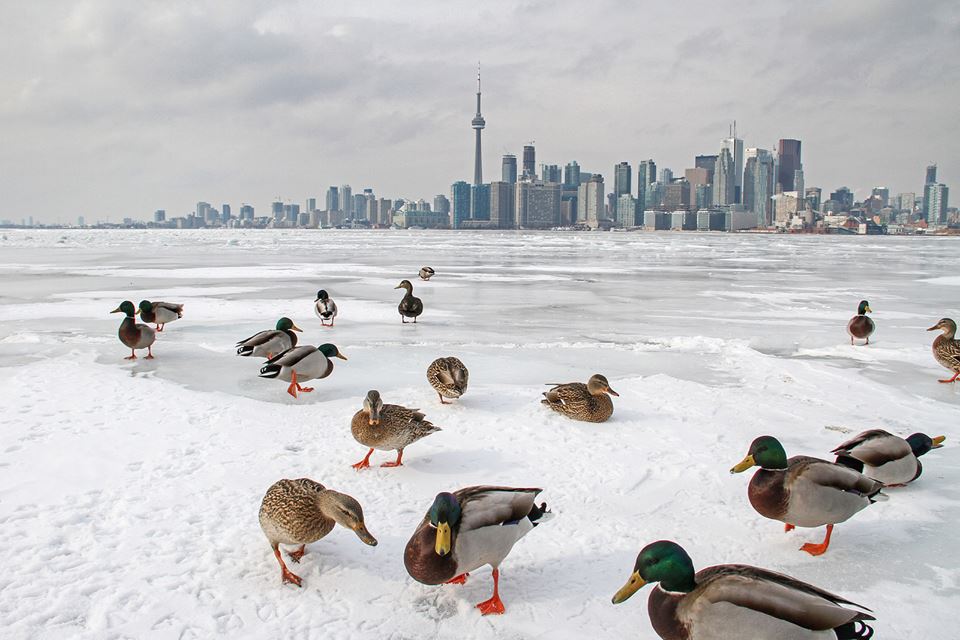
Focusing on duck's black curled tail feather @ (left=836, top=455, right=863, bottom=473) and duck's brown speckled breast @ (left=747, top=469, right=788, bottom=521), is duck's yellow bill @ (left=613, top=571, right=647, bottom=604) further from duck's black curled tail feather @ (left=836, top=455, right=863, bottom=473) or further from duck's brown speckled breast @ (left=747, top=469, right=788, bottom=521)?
duck's black curled tail feather @ (left=836, top=455, right=863, bottom=473)

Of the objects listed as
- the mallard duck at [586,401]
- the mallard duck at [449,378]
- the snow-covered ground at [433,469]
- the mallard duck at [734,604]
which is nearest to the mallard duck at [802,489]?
the snow-covered ground at [433,469]

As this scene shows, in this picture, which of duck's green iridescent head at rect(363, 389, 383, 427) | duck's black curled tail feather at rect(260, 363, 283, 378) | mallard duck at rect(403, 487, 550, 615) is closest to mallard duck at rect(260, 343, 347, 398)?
duck's black curled tail feather at rect(260, 363, 283, 378)

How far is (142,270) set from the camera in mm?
26547

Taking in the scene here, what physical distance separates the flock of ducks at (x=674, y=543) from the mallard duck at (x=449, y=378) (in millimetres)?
1208

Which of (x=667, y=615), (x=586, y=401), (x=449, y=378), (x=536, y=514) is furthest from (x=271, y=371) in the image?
(x=667, y=615)

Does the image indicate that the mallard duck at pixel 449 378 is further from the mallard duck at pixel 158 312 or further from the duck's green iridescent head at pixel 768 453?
the mallard duck at pixel 158 312

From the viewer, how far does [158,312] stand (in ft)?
37.3

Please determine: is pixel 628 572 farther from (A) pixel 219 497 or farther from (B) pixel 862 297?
(B) pixel 862 297

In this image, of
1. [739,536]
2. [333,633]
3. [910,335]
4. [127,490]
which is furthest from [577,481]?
[910,335]

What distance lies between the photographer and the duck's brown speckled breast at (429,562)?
340cm

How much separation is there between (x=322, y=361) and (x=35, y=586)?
436 centimetres

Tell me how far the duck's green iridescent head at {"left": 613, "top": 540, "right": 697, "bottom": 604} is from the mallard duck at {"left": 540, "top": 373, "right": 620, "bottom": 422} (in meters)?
3.56

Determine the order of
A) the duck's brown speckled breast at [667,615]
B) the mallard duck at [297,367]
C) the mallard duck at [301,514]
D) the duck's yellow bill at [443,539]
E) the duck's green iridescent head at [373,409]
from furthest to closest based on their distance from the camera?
the mallard duck at [297,367] → the duck's green iridescent head at [373,409] → the mallard duck at [301,514] → the duck's yellow bill at [443,539] → the duck's brown speckled breast at [667,615]

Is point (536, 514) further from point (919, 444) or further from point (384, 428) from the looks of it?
point (919, 444)
